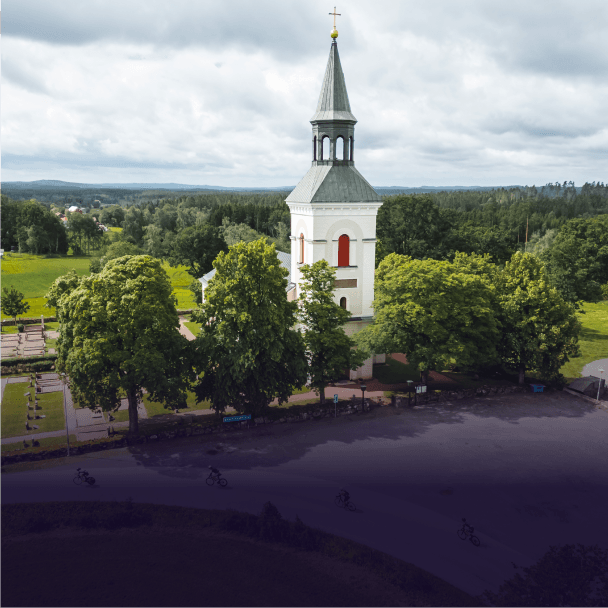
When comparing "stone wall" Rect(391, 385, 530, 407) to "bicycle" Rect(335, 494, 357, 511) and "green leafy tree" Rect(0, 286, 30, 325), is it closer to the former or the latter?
"bicycle" Rect(335, 494, 357, 511)

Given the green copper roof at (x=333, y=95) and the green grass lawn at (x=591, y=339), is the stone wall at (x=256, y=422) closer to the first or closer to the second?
the green grass lawn at (x=591, y=339)

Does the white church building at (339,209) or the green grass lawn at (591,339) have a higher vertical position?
the white church building at (339,209)

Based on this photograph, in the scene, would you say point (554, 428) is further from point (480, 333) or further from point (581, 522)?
point (581, 522)

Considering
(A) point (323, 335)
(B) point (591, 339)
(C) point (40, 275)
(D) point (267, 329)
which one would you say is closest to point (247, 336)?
(D) point (267, 329)

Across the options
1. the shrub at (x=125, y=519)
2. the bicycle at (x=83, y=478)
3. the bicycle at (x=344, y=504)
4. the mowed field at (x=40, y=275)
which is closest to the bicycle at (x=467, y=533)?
the bicycle at (x=344, y=504)

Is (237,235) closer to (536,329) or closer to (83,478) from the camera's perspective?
(536,329)

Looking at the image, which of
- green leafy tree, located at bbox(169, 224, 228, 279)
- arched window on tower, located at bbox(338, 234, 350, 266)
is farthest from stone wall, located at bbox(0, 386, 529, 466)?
green leafy tree, located at bbox(169, 224, 228, 279)
